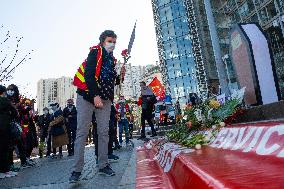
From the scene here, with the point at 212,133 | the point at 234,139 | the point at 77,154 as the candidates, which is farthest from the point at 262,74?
the point at 77,154

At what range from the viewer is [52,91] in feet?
452

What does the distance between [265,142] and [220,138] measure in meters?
1.40

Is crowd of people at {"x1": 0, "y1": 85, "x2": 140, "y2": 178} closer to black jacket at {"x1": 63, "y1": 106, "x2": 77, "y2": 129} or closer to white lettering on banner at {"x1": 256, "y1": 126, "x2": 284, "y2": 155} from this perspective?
black jacket at {"x1": 63, "y1": 106, "x2": 77, "y2": 129}

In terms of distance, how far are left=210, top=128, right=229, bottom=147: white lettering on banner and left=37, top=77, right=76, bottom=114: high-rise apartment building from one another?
132 metres

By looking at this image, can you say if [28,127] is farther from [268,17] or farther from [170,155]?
[268,17]

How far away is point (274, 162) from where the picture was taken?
243 centimetres

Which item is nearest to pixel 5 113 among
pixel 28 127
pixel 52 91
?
pixel 28 127

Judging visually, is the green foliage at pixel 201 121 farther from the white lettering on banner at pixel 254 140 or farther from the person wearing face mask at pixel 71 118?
the person wearing face mask at pixel 71 118

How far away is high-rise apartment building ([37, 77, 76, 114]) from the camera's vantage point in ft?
440

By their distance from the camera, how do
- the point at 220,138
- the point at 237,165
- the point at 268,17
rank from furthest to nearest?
1. the point at 268,17
2. the point at 220,138
3. the point at 237,165

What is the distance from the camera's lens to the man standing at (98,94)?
4602 millimetres

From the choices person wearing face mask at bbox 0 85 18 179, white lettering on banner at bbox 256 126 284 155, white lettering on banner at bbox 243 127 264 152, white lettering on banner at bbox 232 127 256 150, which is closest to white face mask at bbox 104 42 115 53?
white lettering on banner at bbox 232 127 256 150

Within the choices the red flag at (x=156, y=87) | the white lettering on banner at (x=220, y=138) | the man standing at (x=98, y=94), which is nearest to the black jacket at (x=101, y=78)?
the man standing at (x=98, y=94)

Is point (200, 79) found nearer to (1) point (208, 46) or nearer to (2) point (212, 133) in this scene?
(1) point (208, 46)
